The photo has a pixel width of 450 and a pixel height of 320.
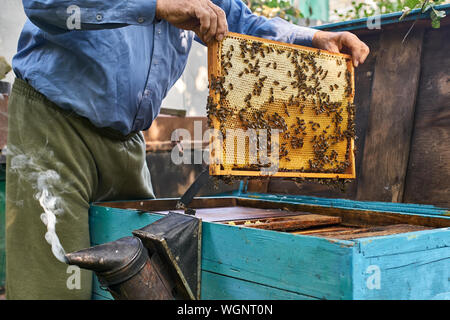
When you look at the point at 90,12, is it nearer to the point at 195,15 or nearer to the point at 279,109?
the point at 195,15

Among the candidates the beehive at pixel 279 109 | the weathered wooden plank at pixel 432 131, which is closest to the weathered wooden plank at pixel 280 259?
the beehive at pixel 279 109

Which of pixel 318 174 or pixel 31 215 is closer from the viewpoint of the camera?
pixel 31 215

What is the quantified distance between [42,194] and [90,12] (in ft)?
2.84

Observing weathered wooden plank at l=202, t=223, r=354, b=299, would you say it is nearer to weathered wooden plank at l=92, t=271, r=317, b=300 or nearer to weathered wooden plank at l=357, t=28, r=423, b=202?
weathered wooden plank at l=92, t=271, r=317, b=300

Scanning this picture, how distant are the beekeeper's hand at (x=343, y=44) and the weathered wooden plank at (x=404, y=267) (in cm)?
120

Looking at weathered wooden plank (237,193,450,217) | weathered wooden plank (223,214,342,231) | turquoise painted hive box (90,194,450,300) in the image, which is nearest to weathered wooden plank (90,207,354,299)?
turquoise painted hive box (90,194,450,300)

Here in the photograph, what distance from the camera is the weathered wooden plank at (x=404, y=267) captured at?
124cm

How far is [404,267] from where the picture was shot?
4.46 feet

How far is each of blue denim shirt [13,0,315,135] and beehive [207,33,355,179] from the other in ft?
1.38
